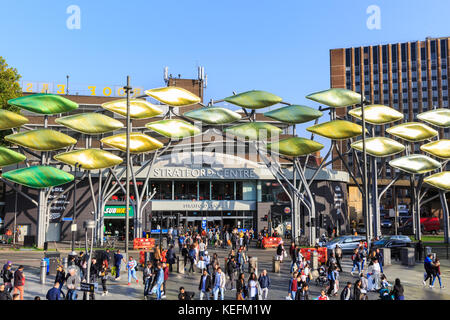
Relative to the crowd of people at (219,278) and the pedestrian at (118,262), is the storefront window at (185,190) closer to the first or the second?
the crowd of people at (219,278)

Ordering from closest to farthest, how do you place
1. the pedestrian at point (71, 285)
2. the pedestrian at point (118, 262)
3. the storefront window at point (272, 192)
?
the pedestrian at point (71, 285)
the pedestrian at point (118, 262)
the storefront window at point (272, 192)

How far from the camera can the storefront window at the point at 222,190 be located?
184 feet

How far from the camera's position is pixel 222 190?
185 ft

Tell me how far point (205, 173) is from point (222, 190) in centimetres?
362

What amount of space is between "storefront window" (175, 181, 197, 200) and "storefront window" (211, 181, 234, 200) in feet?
7.93

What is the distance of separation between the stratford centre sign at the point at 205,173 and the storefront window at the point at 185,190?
1871 mm

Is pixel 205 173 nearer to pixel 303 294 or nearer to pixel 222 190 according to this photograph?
pixel 222 190

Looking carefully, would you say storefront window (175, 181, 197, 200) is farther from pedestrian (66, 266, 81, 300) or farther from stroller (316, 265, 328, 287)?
pedestrian (66, 266, 81, 300)

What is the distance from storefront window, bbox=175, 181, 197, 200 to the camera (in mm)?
55344

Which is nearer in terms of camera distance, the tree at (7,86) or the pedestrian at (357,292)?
the pedestrian at (357,292)

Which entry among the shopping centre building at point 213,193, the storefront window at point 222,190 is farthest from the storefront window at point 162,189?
the storefront window at point 222,190

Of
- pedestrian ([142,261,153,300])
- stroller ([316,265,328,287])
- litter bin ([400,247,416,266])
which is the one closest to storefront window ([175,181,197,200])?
litter bin ([400,247,416,266])
